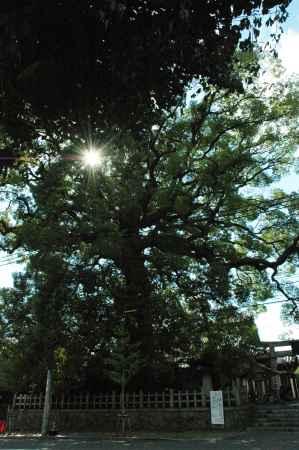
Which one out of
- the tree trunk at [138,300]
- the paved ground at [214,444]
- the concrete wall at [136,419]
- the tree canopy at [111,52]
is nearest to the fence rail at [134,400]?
the concrete wall at [136,419]

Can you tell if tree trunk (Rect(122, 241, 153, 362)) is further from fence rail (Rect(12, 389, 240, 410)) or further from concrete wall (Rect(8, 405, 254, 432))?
concrete wall (Rect(8, 405, 254, 432))

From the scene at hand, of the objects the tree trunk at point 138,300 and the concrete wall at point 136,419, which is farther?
the tree trunk at point 138,300

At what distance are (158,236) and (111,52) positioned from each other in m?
14.7

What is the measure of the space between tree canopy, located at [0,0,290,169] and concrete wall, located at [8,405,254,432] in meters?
13.9

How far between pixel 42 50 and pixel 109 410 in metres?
16.6

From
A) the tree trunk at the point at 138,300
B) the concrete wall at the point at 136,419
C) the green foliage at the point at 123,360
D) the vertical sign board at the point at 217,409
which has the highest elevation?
the tree trunk at the point at 138,300

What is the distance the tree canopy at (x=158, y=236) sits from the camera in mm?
16797

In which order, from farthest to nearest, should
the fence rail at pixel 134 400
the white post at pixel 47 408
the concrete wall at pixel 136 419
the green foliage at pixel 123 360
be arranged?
the white post at pixel 47 408 → the fence rail at pixel 134 400 → the green foliage at pixel 123 360 → the concrete wall at pixel 136 419

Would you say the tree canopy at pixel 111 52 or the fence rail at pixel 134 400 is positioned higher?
the tree canopy at pixel 111 52

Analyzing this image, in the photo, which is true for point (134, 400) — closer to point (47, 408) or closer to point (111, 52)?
point (47, 408)

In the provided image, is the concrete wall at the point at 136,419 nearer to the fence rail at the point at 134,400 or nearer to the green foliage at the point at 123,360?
the fence rail at the point at 134,400

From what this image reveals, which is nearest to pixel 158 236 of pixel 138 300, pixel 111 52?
pixel 138 300

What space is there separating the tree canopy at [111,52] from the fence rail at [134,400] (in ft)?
45.4

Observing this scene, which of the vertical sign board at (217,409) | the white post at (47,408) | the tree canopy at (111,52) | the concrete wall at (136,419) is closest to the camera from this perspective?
the tree canopy at (111,52)
